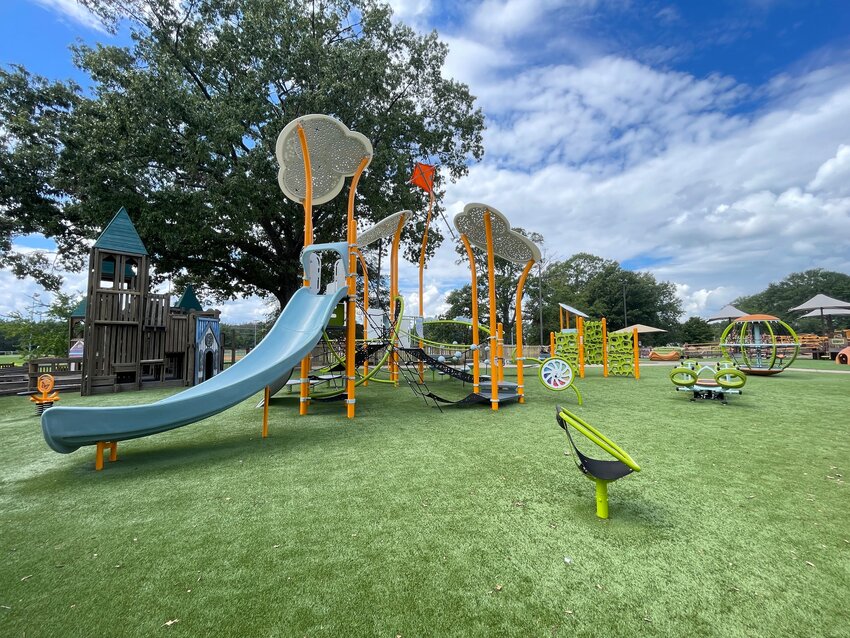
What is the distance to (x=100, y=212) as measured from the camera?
1313cm

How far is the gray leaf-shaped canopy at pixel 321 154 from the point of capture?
692cm

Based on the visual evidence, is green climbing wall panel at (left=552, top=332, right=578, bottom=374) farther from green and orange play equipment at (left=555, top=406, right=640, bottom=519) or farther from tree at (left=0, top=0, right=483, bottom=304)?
green and orange play equipment at (left=555, top=406, right=640, bottom=519)

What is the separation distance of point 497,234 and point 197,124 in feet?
38.1

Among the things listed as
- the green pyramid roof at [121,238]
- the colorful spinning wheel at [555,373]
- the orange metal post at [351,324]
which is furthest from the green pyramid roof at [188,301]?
the colorful spinning wheel at [555,373]

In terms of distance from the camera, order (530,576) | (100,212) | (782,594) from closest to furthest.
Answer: (782,594) < (530,576) < (100,212)

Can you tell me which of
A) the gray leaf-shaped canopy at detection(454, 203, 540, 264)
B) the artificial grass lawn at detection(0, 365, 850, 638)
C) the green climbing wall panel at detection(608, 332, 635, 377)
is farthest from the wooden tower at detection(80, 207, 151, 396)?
the green climbing wall panel at detection(608, 332, 635, 377)

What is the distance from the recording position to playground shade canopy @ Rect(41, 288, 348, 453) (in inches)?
151

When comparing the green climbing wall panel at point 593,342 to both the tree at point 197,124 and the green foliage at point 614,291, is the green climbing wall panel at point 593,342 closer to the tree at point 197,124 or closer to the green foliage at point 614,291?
the tree at point 197,124

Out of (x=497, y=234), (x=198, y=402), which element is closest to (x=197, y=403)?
(x=198, y=402)

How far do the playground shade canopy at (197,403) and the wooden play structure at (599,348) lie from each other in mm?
10554

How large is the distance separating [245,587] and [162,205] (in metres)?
15.1

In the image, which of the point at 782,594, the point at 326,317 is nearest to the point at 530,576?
the point at 782,594

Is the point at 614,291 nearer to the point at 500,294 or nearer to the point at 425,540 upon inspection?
the point at 500,294

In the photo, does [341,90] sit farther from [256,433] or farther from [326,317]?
[256,433]
